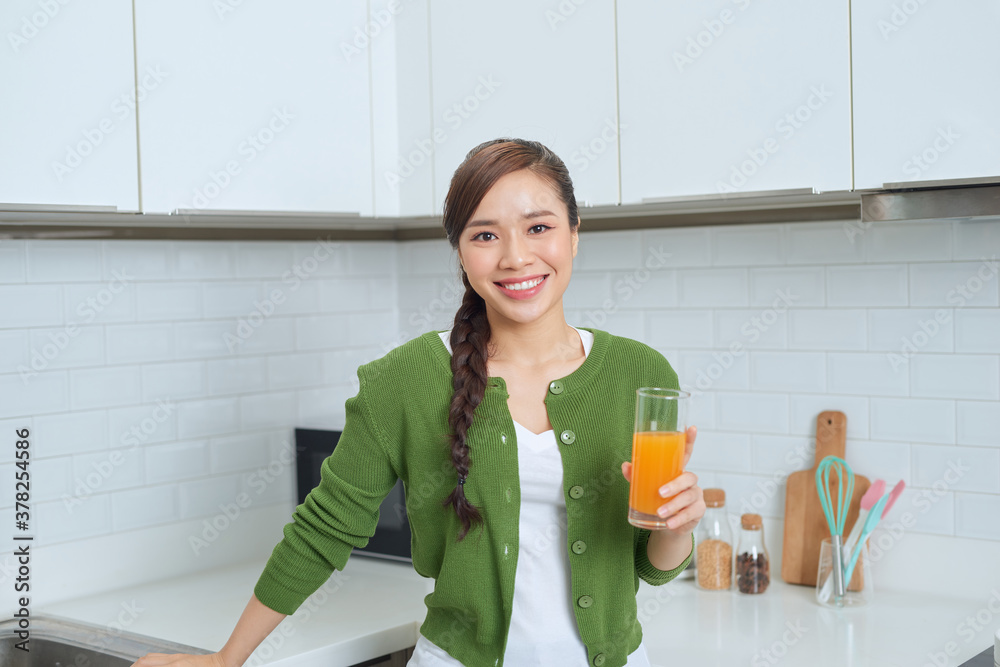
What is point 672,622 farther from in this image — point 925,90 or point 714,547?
point 925,90

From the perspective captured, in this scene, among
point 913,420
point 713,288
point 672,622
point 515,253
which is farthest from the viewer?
point 713,288

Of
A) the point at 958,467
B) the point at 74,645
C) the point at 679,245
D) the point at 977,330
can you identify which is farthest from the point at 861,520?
the point at 74,645

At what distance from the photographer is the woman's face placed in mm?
1347

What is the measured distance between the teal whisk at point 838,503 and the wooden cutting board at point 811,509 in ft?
0.08

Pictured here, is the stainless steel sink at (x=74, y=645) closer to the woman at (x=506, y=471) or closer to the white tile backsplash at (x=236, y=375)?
the woman at (x=506, y=471)

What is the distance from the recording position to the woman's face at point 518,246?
4.42 ft

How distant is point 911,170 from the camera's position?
1610 millimetres

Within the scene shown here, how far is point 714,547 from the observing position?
83.4 inches

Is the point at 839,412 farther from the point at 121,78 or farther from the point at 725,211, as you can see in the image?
the point at 121,78

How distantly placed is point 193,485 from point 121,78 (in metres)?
0.98

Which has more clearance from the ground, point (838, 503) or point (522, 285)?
point (522, 285)

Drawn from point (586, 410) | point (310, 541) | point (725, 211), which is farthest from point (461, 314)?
point (725, 211)

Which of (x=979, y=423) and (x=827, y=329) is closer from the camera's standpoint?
(x=979, y=423)

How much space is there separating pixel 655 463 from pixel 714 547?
967 millimetres
